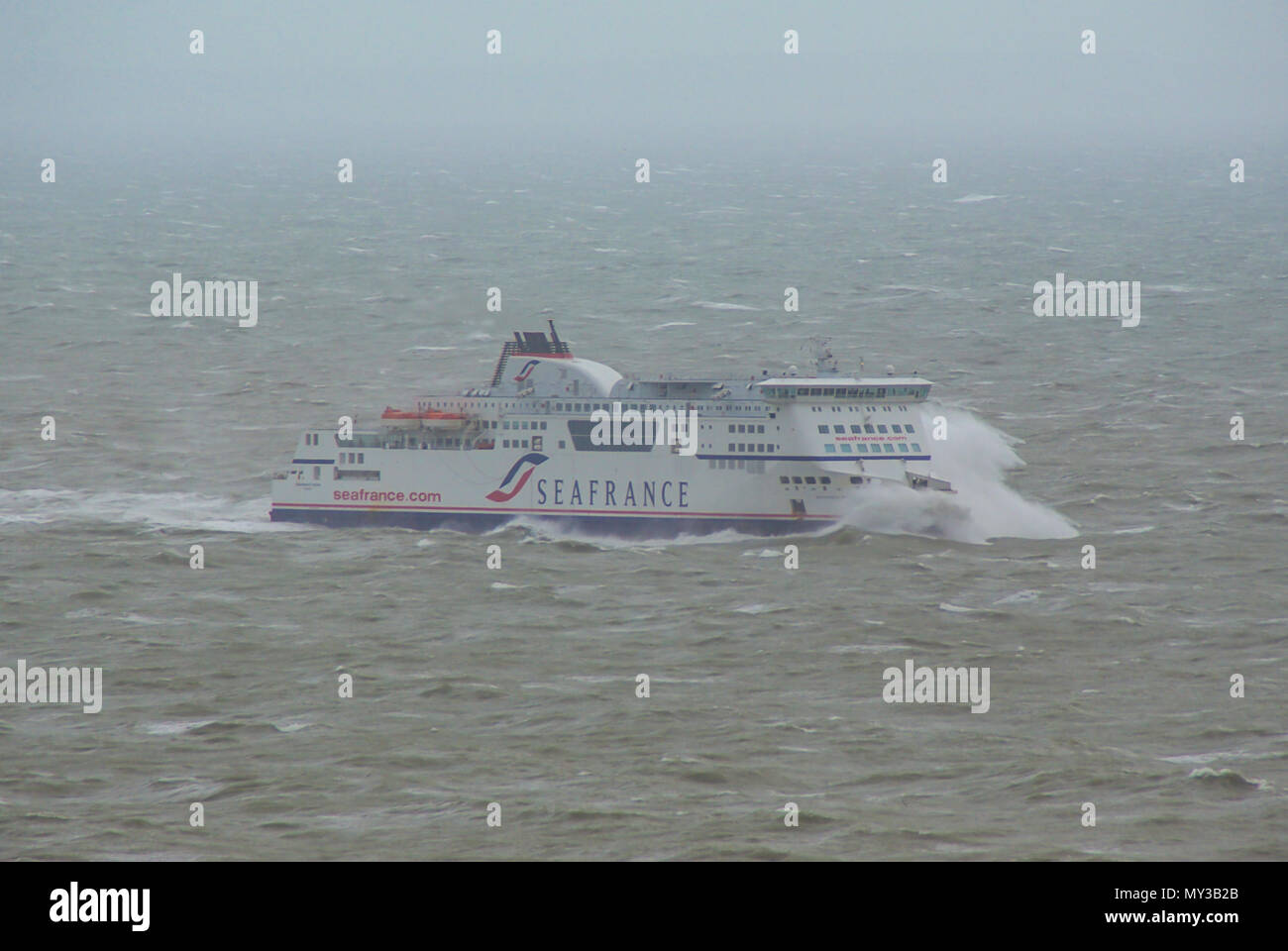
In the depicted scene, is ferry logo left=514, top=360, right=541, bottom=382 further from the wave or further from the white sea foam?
the white sea foam

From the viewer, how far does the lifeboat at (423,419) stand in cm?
6394

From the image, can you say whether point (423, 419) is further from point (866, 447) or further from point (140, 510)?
point (866, 447)

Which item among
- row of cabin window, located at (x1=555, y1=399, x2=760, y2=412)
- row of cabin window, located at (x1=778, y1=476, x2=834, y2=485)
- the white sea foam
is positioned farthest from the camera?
row of cabin window, located at (x1=555, y1=399, x2=760, y2=412)

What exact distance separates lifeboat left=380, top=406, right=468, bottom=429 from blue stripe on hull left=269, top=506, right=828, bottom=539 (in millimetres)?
3349

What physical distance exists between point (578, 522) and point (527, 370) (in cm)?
691

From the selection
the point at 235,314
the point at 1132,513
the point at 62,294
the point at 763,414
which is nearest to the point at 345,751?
the point at 763,414

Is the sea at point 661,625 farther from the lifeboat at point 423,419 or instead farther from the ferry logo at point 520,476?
the lifeboat at point 423,419

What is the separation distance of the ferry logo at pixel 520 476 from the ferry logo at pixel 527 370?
4.00 meters

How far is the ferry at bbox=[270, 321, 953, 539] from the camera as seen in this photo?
60.5 m

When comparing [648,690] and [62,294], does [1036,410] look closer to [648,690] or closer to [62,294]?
[648,690]

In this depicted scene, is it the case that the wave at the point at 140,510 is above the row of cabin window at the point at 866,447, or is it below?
below

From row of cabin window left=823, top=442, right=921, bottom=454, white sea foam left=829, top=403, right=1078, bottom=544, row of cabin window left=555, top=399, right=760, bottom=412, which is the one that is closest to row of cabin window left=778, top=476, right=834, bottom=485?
row of cabin window left=823, top=442, right=921, bottom=454

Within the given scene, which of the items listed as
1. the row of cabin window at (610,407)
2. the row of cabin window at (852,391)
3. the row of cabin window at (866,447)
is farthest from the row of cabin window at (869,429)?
the row of cabin window at (610,407)

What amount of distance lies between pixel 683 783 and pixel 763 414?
25.5 meters
